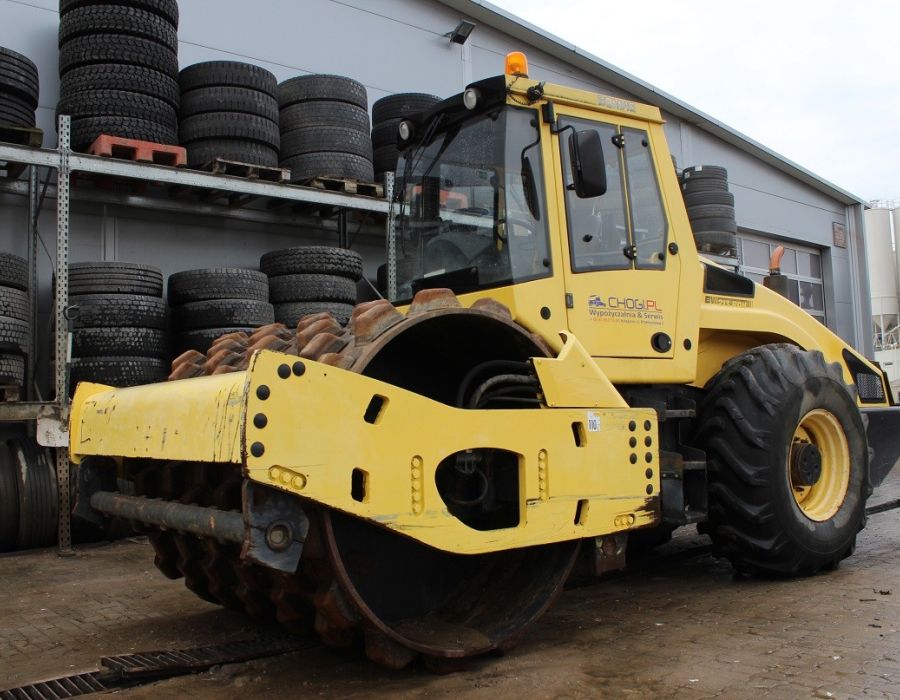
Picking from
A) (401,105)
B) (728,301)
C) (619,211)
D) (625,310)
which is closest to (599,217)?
(619,211)

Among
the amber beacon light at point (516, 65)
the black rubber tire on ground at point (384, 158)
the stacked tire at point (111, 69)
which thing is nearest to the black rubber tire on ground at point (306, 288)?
the stacked tire at point (111, 69)

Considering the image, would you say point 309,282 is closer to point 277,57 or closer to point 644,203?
point 277,57

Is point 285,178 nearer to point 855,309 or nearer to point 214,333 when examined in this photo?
point 214,333

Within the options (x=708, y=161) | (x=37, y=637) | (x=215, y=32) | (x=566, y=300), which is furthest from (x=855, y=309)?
(x=37, y=637)

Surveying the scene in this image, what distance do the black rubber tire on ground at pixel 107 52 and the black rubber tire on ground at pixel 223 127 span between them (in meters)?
0.65

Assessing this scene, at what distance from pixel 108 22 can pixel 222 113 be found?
4.20ft

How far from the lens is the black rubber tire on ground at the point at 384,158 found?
10443 millimetres

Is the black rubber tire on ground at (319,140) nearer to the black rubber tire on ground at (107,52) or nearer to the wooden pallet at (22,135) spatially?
the black rubber tire on ground at (107,52)

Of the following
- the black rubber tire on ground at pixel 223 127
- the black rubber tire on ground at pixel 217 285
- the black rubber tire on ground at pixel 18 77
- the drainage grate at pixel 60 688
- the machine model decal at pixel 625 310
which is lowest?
the drainage grate at pixel 60 688

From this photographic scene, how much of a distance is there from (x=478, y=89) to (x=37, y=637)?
3.84m

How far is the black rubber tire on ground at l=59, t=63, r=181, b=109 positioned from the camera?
26.4 feet

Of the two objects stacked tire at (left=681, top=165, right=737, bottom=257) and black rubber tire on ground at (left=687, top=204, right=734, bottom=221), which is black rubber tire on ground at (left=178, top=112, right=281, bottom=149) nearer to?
stacked tire at (left=681, top=165, right=737, bottom=257)

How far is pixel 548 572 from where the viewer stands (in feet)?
13.6

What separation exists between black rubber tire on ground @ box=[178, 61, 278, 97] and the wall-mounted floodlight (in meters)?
4.85
